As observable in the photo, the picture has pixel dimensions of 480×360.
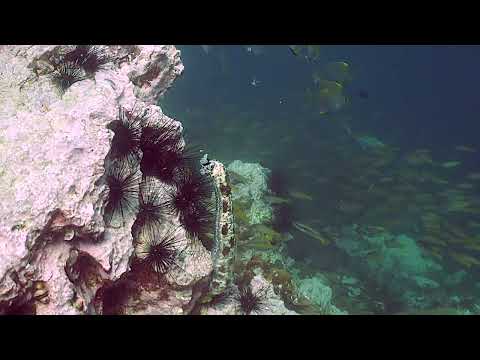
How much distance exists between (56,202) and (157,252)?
1.07 meters

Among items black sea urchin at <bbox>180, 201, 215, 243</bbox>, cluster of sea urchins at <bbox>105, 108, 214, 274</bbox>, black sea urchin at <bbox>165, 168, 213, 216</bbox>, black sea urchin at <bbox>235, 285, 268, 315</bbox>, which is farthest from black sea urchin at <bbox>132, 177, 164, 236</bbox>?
black sea urchin at <bbox>235, 285, 268, 315</bbox>

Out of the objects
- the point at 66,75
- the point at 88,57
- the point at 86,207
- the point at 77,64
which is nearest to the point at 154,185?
the point at 86,207

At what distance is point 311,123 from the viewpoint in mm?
Result: 22906

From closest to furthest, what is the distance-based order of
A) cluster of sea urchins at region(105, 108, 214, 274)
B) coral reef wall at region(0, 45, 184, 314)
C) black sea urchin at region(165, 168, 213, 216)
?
coral reef wall at region(0, 45, 184, 314) → cluster of sea urchins at region(105, 108, 214, 274) → black sea urchin at region(165, 168, 213, 216)

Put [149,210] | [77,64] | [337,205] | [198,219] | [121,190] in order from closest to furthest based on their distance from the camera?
[121,190] → [149,210] → [198,219] → [77,64] → [337,205]

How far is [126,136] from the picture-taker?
3.61 metres

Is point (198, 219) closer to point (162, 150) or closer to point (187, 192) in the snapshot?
point (187, 192)

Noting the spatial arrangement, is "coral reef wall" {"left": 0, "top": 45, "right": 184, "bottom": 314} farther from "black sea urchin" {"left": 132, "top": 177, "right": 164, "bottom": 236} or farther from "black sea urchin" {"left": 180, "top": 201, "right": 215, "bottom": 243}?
"black sea urchin" {"left": 180, "top": 201, "right": 215, "bottom": 243}

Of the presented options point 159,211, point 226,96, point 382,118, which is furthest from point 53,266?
point 382,118

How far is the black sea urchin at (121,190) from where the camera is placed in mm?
3255

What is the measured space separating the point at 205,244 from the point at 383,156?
11229 mm

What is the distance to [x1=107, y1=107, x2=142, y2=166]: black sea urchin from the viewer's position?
3.50 meters

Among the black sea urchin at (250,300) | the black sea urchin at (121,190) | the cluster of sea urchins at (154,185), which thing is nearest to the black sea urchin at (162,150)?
the cluster of sea urchins at (154,185)
